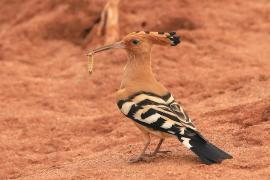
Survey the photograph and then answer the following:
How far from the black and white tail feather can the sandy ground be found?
126 millimetres

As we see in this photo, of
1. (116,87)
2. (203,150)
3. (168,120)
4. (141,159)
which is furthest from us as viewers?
(116,87)

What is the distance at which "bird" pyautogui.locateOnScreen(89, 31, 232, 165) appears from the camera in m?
5.48

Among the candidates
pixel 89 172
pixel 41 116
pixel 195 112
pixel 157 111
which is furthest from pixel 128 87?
pixel 41 116

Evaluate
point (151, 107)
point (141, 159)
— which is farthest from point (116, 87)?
point (151, 107)

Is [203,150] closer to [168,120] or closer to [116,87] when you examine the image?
[168,120]

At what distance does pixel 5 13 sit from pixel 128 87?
24.8 feet

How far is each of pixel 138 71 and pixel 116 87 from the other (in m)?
3.35

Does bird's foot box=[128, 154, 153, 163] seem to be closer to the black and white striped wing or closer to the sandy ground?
the sandy ground

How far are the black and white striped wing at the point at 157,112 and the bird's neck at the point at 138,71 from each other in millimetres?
246

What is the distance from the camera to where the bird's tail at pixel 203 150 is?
539 cm

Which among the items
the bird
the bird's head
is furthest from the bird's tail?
the bird's head

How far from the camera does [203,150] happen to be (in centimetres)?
544

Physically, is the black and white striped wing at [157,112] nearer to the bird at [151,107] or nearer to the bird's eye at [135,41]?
the bird at [151,107]

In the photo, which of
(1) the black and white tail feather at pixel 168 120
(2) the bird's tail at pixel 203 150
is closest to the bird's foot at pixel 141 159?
(1) the black and white tail feather at pixel 168 120
